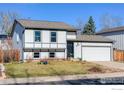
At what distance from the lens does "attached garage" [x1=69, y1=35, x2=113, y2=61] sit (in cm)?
2225

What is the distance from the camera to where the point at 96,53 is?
22.9 meters

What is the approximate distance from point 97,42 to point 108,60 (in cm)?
223

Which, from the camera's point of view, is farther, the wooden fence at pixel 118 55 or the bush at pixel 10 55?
the wooden fence at pixel 118 55

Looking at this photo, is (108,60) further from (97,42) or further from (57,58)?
(57,58)

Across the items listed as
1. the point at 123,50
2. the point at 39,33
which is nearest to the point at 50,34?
the point at 39,33

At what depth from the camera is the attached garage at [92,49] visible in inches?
876

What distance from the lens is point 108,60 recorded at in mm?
23109

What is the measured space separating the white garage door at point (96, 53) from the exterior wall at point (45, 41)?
2.71m

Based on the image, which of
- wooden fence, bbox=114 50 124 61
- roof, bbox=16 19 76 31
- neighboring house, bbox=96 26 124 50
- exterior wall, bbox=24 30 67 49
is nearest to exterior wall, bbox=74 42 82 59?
exterior wall, bbox=24 30 67 49

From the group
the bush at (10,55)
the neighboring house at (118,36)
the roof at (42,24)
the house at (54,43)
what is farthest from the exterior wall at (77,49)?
the neighboring house at (118,36)

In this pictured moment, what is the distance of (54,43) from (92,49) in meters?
4.48

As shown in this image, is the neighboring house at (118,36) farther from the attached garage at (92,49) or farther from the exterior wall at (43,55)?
the exterior wall at (43,55)

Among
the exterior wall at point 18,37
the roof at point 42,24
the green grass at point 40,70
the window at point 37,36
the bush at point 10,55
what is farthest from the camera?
the exterior wall at point 18,37

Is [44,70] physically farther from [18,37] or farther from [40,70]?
[18,37]
